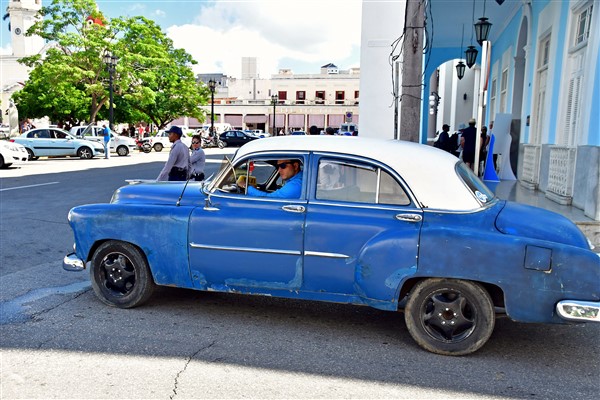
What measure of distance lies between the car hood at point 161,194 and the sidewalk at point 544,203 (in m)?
5.70

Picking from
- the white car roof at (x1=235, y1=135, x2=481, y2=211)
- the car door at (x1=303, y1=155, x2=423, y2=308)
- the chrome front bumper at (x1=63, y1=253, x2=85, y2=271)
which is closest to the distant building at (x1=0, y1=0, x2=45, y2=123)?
the chrome front bumper at (x1=63, y1=253, x2=85, y2=271)

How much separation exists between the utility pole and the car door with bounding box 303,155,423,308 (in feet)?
10.5

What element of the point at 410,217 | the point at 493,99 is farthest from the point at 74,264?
the point at 493,99

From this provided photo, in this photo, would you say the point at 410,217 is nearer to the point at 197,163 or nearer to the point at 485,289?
the point at 485,289

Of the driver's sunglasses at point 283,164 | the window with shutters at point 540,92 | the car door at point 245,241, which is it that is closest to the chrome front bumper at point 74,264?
the car door at point 245,241

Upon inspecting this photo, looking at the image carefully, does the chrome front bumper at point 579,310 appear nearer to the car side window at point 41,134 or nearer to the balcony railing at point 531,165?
the balcony railing at point 531,165

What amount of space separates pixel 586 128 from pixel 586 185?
994mm

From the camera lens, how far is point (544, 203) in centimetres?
964

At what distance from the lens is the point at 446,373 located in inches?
145

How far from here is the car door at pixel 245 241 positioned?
167 inches

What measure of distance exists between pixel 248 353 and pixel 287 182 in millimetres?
1492

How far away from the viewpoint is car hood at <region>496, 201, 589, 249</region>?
3.84m

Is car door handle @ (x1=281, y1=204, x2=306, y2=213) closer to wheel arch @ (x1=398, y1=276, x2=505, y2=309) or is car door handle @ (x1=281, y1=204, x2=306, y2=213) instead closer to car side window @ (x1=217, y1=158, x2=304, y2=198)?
car side window @ (x1=217, y1=158, x2=304, y2=198)

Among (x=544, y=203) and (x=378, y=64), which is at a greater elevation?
(x=378, y=64)
